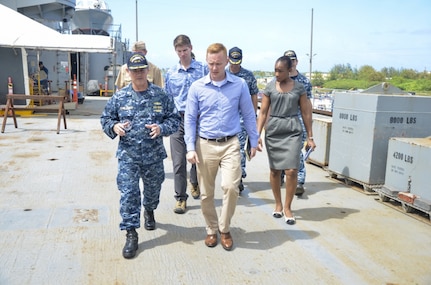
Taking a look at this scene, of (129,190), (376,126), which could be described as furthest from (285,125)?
(129,190)

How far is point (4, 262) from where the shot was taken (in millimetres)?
3201

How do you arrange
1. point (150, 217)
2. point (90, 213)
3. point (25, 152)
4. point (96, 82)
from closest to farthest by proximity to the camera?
point (150, 217)
point (90, 213)
point (25, 152)
point (96, 82)

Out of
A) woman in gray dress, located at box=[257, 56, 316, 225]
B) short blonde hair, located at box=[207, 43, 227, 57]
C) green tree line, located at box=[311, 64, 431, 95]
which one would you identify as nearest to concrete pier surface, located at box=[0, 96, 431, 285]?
woman in gray dress, located at box=[257, 56, 316, 225]

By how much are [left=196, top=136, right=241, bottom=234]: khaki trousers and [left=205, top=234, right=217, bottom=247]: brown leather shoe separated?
0.04 m

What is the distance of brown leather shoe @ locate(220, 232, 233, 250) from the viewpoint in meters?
3.58

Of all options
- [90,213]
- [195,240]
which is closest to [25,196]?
[90,213]

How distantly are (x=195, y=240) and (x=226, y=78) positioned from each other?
155 centimetres

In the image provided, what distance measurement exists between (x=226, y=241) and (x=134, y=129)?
1304mm

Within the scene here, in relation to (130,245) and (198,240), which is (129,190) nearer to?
(130,245)

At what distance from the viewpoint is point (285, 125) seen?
430 centimetres

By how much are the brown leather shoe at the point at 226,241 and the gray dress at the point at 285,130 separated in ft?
3.36

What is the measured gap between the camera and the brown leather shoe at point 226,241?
141 inches

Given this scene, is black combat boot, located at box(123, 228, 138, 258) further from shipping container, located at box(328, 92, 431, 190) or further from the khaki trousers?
shipping container, located at box(328, 92, 431, 190)

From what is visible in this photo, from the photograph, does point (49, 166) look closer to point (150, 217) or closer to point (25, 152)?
point (25, 152)
